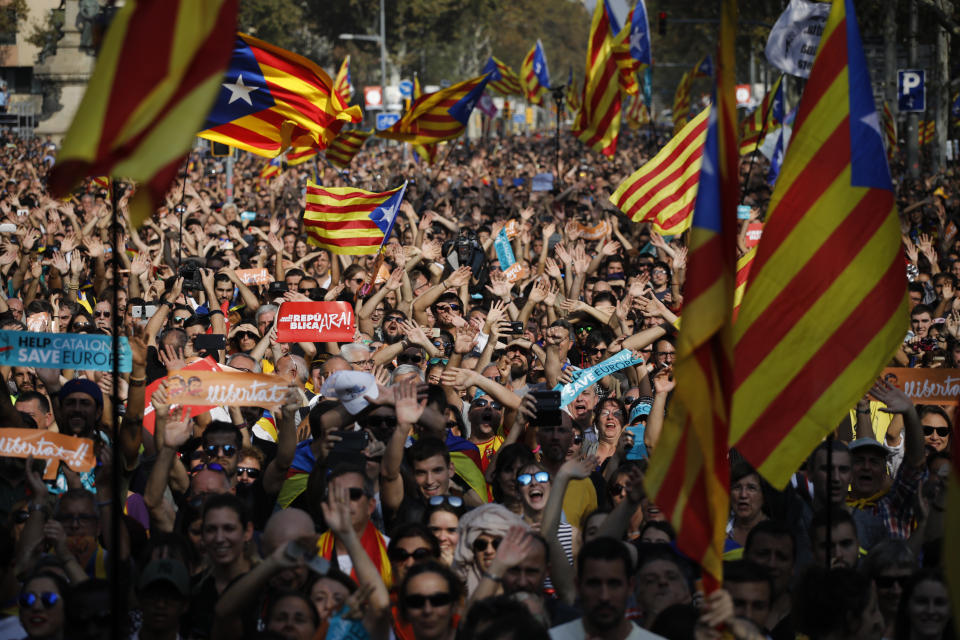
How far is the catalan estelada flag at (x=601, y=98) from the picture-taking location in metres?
17.5

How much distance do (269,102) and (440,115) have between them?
175 inches

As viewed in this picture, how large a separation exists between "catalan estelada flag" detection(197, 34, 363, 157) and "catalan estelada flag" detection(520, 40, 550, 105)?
22623 millimetres

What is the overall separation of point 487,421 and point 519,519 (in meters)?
2.19

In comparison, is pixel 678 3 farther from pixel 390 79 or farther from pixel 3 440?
pixel 3 440

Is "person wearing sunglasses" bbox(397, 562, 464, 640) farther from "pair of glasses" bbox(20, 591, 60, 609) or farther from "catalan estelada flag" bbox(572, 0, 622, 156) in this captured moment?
"catalan estelada flag" bbox(572, 0, 622, 156)

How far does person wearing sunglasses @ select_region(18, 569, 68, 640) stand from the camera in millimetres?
4828

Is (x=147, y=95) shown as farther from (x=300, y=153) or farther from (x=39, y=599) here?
(x=300, y=153)

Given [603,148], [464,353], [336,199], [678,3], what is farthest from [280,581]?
[678,3]

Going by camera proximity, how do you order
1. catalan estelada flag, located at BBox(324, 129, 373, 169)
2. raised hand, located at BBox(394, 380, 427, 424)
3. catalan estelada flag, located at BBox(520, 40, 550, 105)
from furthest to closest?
catalan estelada flag, located at BBox(520, 40, 550, 105) → catalan estelada flag, located at BBox(324, 129, 373, 169) → raised hand, located at BBox(394, 380, 427, 424)

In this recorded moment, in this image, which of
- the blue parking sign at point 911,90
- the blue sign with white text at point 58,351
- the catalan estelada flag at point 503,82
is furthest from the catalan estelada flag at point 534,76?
the blue sign with white text at point 58,351

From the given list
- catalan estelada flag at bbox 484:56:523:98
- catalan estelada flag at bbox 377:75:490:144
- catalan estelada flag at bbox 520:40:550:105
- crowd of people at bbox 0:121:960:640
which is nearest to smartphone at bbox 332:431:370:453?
crowd of people at bbox 0:121:960:640

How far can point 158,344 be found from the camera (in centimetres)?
974

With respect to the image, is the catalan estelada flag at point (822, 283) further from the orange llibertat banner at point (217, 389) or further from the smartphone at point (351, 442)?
the orange llibertat banner at point (217, 389)

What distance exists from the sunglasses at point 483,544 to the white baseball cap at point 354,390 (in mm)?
1375
